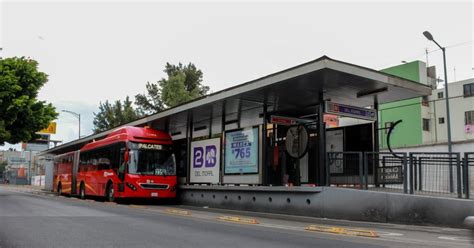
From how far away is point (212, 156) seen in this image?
20781mm

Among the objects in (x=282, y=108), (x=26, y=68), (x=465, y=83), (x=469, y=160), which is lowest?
(x=469, y=160)

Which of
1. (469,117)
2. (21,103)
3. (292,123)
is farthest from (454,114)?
(21,103)

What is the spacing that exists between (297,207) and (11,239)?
8949 mm

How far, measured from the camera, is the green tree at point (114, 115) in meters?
54.4

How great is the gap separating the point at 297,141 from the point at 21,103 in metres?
16.8

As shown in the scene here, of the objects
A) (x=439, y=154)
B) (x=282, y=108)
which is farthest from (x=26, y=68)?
(x=439, y=154)

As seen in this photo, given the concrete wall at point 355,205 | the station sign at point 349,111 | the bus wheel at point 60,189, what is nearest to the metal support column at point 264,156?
the concrete wall at point 355,205

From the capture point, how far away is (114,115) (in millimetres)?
62438

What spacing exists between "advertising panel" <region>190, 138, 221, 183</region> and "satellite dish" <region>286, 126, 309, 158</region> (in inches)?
153

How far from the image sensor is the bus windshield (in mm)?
21203

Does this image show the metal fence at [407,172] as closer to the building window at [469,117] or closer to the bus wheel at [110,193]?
the bus wheel at [110,193]

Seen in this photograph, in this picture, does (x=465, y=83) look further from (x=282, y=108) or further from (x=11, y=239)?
(x=11, y=239)

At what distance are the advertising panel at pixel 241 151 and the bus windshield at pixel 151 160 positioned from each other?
3.73m

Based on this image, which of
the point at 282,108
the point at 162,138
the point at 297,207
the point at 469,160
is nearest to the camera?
the point at 469,160
